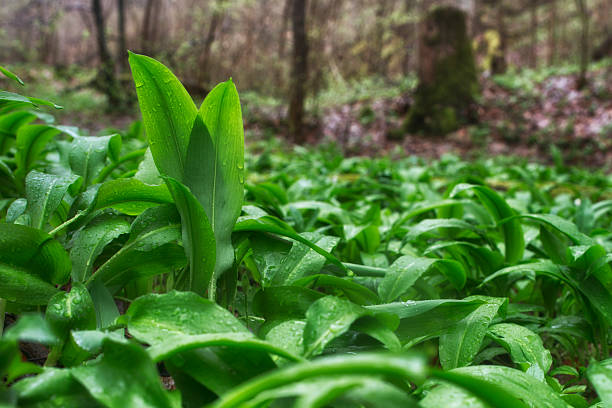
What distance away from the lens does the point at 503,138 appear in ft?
22.4

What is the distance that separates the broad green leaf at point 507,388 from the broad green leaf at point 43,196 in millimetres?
776

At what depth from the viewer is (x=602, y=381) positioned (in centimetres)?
60

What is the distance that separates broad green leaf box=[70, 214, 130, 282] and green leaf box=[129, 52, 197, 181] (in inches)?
6.0

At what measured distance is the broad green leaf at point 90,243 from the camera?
2.55ft

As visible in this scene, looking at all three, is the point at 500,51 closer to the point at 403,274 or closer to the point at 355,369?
the point at 403,274

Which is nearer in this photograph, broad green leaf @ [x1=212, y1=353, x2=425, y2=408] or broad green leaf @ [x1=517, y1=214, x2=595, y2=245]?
broad green leaf @ [x1=212, y1=353, x2=425, y2=408]

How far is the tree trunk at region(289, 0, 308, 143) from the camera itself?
22.5ft

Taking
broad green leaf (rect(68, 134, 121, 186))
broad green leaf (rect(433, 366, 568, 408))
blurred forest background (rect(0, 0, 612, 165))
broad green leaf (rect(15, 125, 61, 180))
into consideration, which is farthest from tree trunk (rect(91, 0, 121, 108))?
broad green leaf (rect(433, 366, 568, 408))

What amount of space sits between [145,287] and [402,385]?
1.91 feet

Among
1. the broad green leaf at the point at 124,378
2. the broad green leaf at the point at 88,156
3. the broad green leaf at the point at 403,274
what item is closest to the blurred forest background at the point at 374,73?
the broad green leaf at the point at 88,156

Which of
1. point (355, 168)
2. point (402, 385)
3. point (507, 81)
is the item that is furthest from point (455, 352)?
point (507, 81)

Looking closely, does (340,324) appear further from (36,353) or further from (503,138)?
(503,138)

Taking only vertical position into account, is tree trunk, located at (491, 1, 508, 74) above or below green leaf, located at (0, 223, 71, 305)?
above

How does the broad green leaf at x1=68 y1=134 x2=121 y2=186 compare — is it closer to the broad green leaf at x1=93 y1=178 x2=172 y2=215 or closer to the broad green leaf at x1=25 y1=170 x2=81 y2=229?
the broad green leaf at x1=25 y1=170 x2=81 y2=229
